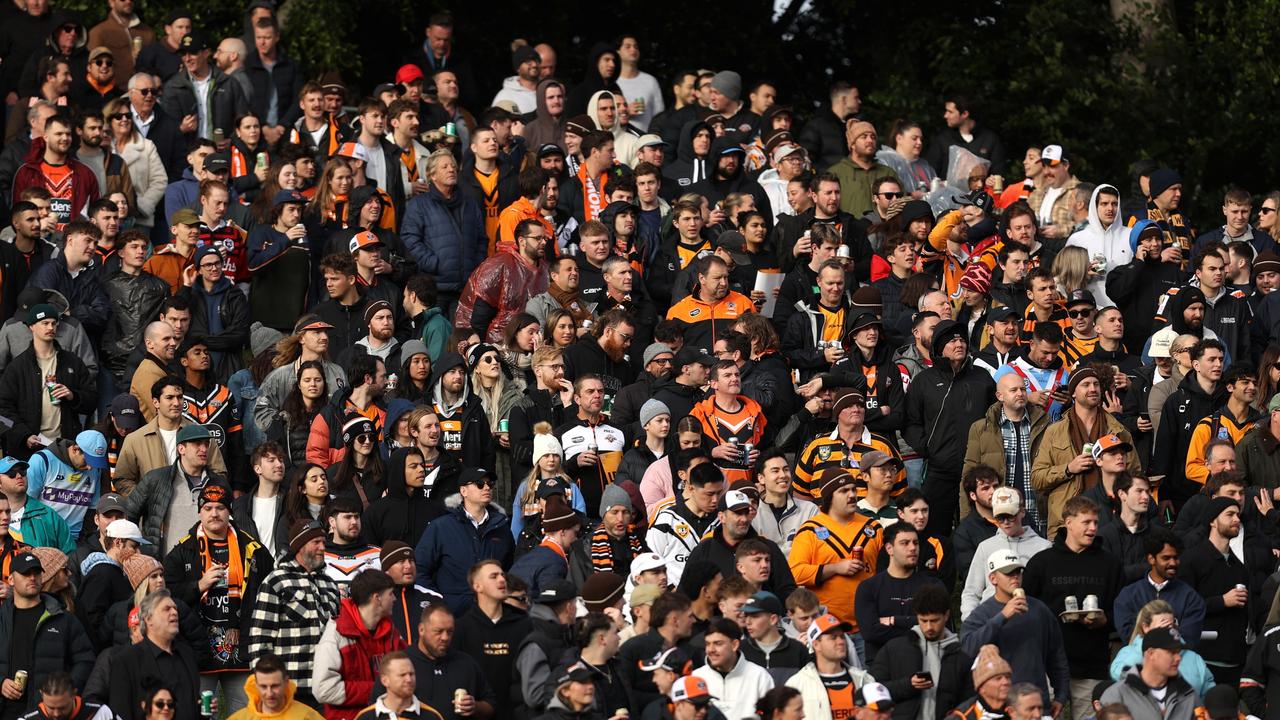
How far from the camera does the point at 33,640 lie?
14.2 meters

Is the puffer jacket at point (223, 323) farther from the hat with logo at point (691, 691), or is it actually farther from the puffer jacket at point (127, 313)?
the hat with logo at point (691, 691)

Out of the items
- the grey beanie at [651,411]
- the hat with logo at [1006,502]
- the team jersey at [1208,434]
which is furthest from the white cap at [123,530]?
the team jersey at [1208,434]

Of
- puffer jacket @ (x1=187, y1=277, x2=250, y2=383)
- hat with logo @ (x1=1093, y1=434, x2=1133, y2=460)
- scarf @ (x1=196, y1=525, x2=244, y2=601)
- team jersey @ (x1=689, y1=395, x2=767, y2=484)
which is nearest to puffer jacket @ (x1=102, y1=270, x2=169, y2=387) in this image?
puffer jacket @ (x1=187, y1=277, x2=250, y2=383)

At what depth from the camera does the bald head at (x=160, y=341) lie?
17547 mm

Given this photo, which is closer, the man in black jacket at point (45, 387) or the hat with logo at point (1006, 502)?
the hat with logo at point (1006, 502)

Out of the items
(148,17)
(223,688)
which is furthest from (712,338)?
(148,17)

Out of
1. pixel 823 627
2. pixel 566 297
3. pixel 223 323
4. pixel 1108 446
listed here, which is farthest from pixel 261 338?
pixel 823 627

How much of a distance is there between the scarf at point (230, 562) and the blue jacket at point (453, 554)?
1.13 m

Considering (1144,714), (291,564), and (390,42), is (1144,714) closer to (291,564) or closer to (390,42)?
(291,564)

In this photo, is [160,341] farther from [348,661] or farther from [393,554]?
[348,661]

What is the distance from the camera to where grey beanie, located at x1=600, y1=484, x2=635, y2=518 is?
15.5 meters

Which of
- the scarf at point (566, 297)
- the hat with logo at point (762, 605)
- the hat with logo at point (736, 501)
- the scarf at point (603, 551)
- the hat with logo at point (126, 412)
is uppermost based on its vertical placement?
the scarf at point (566, 297)

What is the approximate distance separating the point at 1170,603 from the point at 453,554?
463 centimetres

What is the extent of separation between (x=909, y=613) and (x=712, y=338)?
14.3 ft
